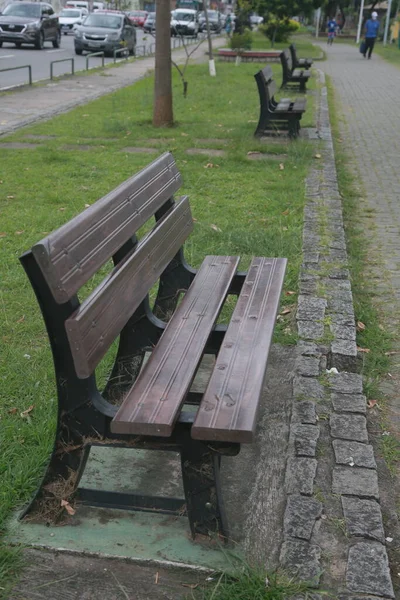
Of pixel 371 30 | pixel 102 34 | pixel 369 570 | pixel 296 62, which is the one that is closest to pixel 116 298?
pixel 369 570

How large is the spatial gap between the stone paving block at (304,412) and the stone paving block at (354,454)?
A: 167 millimetres

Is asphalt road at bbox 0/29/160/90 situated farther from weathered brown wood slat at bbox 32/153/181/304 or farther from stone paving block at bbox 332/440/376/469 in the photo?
stone paving block at bbox 332/440/376/469

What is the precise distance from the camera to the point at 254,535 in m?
2.62

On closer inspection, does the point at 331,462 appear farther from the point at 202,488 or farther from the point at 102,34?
the point at 102,34

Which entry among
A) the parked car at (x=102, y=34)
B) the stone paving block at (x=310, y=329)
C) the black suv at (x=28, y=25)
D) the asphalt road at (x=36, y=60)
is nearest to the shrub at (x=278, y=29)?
the asphalt road at (x=36, y=60)

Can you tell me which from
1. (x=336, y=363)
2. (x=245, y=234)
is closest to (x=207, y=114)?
(x=245, y=234)

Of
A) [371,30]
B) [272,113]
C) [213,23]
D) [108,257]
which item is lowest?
[213,23]

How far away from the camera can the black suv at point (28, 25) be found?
2964cm

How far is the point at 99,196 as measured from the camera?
742 cm

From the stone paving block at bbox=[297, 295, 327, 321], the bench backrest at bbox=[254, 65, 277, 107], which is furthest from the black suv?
the stone paving block at bbox=[297, 295, 327, 321]

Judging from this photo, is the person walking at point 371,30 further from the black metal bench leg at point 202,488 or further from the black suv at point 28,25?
the black metal bench leg at point 202,488

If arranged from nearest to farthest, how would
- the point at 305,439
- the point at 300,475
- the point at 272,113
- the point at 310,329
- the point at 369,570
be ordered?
the point at 369,570, the point at 300,475, the point at 305,439, the point at 310,329, the point at 272,113

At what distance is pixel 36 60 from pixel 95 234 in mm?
24845

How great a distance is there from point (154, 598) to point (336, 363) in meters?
1.86
